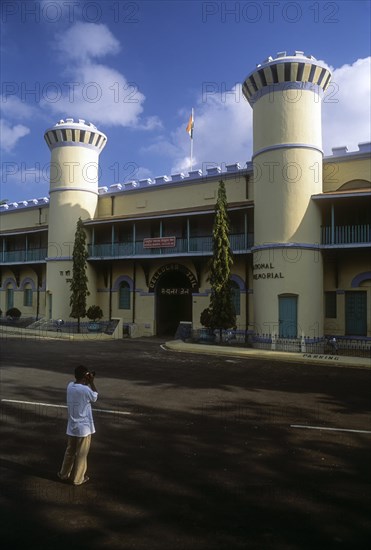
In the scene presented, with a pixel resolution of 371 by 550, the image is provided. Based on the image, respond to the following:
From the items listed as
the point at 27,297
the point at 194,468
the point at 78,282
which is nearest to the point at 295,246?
the point at 78,282

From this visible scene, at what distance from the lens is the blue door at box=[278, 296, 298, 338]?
19797mm

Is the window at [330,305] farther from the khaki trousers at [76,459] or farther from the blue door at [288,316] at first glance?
the khaki trousers at [76,459]

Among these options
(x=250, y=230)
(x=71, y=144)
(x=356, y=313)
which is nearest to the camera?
(x=356, y=313)

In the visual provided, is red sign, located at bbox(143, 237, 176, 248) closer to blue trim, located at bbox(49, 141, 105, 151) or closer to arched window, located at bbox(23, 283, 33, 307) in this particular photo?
blue trim, located at bbox(49, 141, 105, 151)

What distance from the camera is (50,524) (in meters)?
4.50

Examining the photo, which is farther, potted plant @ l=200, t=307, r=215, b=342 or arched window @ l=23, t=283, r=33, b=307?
arched window @ l=23, t=283, r=33, b=307

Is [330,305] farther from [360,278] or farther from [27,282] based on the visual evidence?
[27,282]

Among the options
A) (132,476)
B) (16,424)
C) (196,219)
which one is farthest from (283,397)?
(196,219)

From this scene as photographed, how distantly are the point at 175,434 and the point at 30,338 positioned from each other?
65.7 ft

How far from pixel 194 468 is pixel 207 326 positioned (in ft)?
50.0

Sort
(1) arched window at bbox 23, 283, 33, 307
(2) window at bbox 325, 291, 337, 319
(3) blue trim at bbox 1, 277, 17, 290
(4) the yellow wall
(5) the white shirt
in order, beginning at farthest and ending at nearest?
(3) blue trim at bbox 1, 277, 17, 290, (1) arched window at bbox 23, 283, 33, 307, (2) window at bbox 325, 291, 337, 319, (4) the yellow wall, (5) the white shirt

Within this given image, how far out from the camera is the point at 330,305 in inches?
853

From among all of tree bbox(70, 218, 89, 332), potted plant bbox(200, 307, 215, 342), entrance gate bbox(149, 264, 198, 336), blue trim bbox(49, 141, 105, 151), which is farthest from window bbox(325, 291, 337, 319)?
blue trim bbox(49, 141, 105, 151)

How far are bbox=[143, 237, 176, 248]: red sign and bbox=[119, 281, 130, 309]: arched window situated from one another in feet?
13.4
